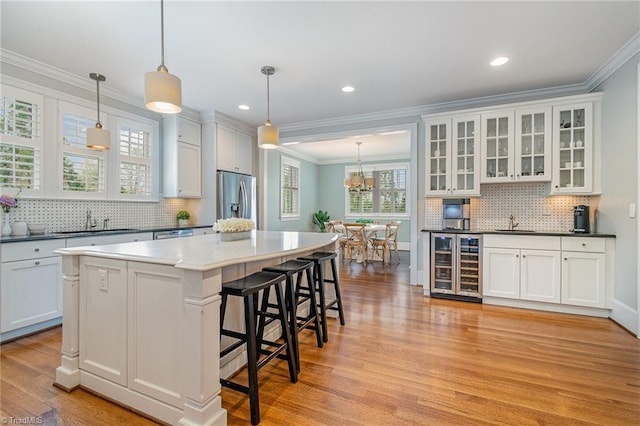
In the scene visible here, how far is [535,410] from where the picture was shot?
5.73ft

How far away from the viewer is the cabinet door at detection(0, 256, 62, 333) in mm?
2549

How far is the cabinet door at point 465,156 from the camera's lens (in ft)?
13.0

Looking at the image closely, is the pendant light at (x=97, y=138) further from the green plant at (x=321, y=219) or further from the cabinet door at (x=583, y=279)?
the green plant at (x=321, y=219)

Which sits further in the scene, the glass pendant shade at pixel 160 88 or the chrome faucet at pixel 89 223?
the chrome faucet at pixel 89 223

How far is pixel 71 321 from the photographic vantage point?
196 cm

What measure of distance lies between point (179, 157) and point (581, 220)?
528 cm

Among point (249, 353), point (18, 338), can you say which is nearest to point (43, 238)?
point (18, 338)

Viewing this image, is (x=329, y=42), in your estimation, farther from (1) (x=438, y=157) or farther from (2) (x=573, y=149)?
(2) (x=573, y=149)

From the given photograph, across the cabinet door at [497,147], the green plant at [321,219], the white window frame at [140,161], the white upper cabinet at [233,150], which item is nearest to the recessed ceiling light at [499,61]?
the cabinet door at [497,147]

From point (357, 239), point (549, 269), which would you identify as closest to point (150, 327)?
point (549, 269)

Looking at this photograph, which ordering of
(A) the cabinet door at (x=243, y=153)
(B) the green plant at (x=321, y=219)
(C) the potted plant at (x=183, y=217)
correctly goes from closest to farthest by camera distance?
(C) the potted plant at (x=183, y=217) → (A) the cabinet door at (x=243, y=153) → (B) the green plant at (x=321, y=219)

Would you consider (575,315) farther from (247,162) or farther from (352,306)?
(247,162)

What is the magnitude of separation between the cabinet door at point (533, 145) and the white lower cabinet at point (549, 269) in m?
0.83

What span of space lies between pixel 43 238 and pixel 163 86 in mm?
2064
